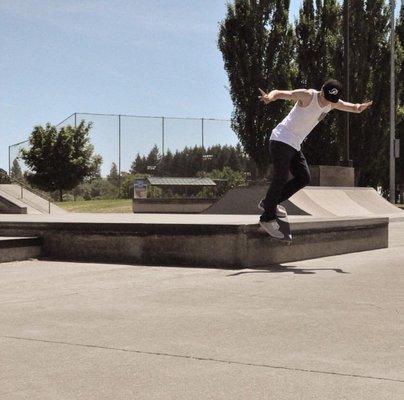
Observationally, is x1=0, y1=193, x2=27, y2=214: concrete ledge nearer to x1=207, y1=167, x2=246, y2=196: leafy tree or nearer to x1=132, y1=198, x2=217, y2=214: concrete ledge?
x1=132, y1=198, x2=217, y2=214: concrete ledge

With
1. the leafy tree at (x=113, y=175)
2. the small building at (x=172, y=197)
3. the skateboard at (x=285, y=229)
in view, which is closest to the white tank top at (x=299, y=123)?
the skateboard at (x=285, y=229)

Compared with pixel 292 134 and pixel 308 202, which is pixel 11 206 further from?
pixel 292 134

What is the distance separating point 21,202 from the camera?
2370 centimetres

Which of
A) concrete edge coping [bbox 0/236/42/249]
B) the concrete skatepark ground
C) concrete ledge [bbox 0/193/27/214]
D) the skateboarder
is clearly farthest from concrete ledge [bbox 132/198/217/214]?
the concrete skatepark ground

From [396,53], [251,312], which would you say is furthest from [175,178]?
[251,312]

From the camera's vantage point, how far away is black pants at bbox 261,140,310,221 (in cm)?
674

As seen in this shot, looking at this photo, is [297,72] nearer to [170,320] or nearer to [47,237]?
[47,237]

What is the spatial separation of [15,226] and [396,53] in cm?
2947

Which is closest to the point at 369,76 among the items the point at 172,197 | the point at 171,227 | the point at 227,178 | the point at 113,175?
the point at 227,178

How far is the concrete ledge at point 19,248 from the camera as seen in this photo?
7.50m

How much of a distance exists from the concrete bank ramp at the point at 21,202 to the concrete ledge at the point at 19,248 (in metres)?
14.8

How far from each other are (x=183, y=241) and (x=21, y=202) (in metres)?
17.7

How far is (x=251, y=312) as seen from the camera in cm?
443

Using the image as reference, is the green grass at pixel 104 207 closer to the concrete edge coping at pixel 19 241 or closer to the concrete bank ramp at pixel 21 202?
the concrete bank ramp at pixel 21 202
